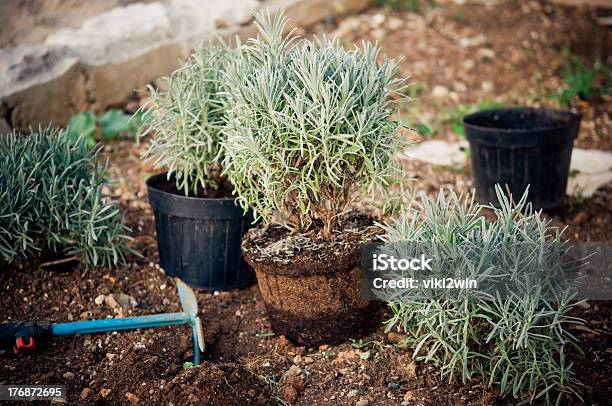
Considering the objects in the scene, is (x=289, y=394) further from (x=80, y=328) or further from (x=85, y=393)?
(x=80, y=328)

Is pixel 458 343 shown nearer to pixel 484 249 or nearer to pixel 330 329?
pixel 484 249

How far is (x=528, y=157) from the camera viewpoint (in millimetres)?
4082

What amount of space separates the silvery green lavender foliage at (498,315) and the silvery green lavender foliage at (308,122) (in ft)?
1.03

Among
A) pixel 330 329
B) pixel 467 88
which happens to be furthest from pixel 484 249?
pixel 467 88

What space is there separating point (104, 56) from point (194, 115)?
2161 mm

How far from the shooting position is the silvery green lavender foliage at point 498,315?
8.20 ft

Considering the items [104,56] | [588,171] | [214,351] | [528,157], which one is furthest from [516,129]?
[104,56]

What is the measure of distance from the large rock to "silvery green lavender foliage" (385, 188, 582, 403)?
2639mm

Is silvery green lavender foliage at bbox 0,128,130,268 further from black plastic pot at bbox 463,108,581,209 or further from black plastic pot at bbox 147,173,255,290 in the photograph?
black plastic pot at bbox 463,108,581,209

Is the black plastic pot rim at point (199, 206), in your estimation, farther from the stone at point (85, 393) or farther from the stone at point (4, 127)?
the stone at point (4, 127)

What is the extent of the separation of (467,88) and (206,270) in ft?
10.7

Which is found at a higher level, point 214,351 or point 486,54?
→ point 486,54

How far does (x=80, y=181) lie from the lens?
3.33 metres

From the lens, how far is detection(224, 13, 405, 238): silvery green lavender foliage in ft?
8.86
